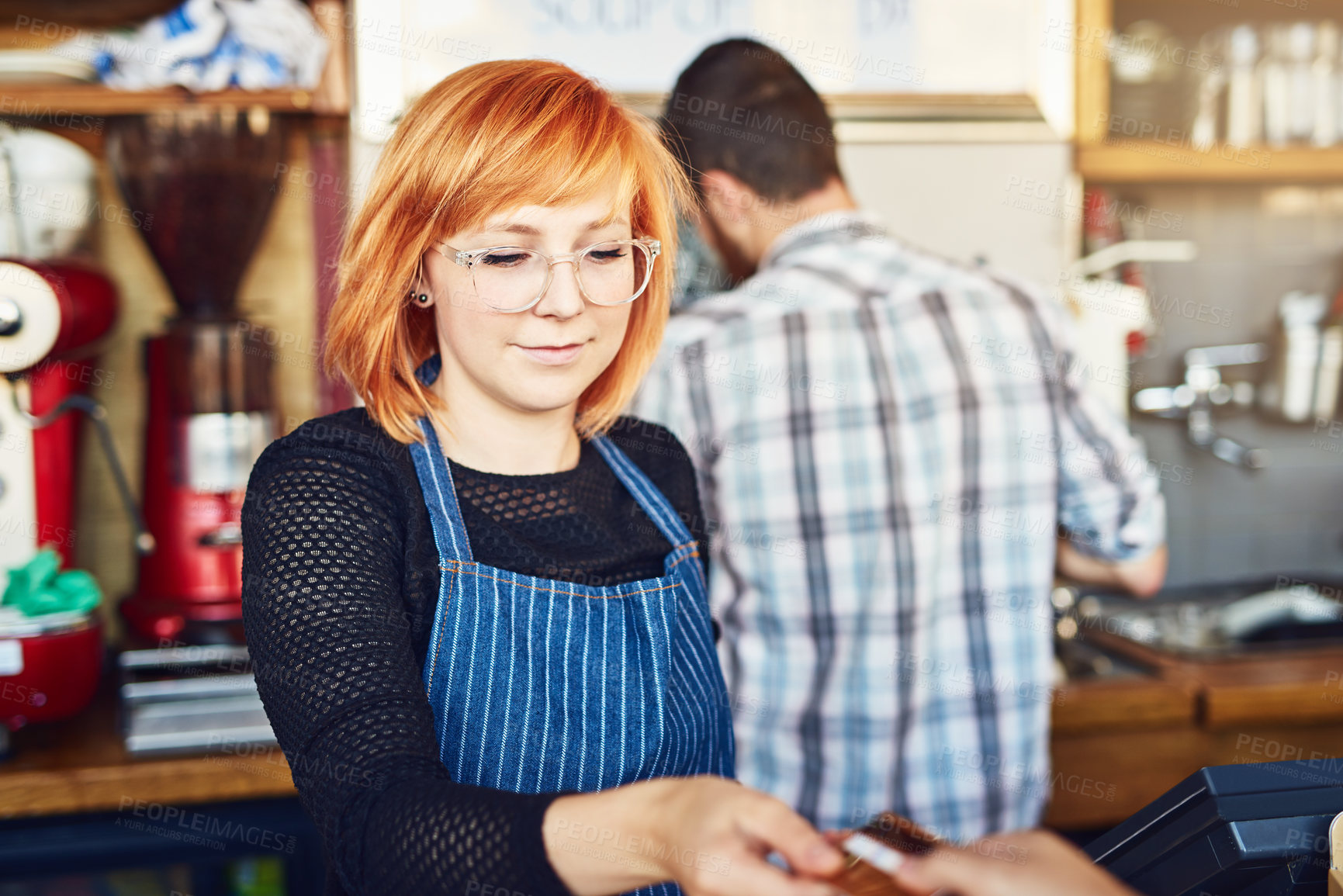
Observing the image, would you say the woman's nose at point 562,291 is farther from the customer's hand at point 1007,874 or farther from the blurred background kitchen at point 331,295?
the blurred background kitchen at point 331,295

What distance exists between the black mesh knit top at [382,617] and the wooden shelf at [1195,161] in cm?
153

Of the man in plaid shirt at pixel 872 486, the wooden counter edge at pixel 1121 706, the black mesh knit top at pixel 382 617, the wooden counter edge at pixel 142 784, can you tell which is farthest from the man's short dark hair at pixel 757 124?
the wooden counter edge at pixel 142 784

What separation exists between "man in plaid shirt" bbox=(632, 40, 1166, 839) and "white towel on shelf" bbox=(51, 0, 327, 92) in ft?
2.34

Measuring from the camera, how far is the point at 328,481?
3.07 feet

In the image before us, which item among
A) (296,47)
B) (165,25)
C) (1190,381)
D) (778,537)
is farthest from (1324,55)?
(165,25)

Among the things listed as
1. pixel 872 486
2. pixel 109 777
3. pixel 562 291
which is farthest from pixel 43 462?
pixel 872 486

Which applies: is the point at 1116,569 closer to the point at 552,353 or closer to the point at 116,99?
the point at 552,353

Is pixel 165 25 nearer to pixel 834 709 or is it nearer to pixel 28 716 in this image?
pixel 28 716

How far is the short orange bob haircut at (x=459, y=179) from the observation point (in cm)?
96

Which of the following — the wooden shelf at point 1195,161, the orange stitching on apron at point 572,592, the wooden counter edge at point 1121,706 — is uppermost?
the wooden shelf at point 1195,161

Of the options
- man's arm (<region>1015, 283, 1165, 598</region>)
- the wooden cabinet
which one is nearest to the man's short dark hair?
man's arm (<region>1015, 283, 1165, 598</region>)

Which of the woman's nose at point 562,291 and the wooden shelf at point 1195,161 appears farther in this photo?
the wooden shelf at point 1195,161

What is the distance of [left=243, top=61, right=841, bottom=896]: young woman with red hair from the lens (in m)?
0.80

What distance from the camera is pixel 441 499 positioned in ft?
3.34
